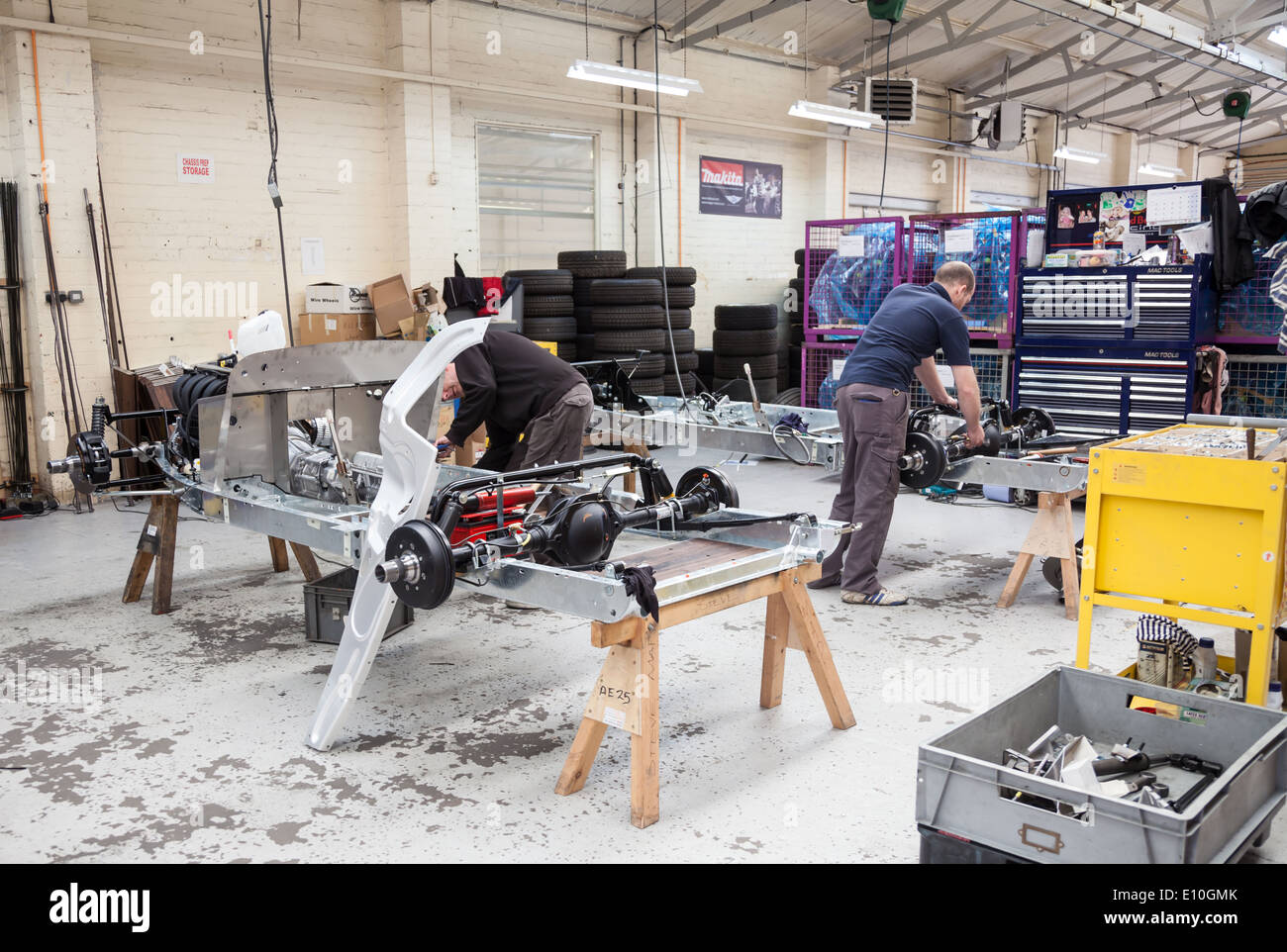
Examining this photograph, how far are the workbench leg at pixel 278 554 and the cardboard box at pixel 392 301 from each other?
340 cm

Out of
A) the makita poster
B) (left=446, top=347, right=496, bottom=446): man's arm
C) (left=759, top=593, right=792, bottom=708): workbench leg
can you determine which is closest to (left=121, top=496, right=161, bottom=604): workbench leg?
(left=446, top=347, right=496, bottom=446): man's arm

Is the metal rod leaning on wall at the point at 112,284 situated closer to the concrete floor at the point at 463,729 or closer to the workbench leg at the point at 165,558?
the concrete floor at the point at 463,729

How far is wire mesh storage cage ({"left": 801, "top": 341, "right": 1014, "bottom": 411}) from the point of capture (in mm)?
7363

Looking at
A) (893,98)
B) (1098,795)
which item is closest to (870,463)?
(1098,795)

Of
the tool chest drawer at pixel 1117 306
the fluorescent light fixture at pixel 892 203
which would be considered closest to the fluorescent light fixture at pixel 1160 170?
the fluorescent light fixture at pixel 892 203

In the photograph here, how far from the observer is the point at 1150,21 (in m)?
10.7

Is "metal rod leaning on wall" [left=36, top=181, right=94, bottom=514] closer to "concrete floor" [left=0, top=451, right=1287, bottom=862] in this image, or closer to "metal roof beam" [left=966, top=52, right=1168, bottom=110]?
"concrete floor" [left=0, top=451, right=1287, bottom=862]

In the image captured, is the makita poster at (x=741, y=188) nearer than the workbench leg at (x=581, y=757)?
No

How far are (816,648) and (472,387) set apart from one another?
2.08 m

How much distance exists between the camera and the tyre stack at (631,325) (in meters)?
9.16

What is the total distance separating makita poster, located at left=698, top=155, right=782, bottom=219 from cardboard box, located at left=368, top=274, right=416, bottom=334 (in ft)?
13.1

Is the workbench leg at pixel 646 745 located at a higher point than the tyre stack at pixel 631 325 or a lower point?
lower

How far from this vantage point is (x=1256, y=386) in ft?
21.5

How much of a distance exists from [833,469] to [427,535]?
275cm
